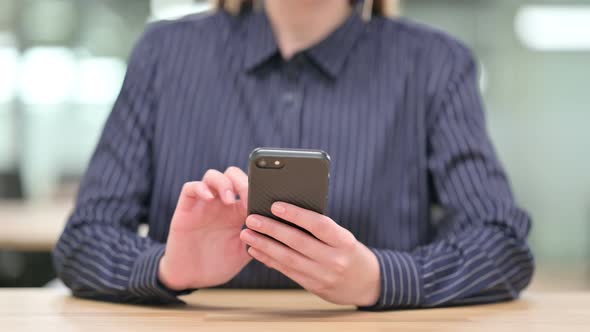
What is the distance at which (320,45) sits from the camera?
5.24 feet

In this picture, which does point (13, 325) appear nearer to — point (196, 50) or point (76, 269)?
point (76, 269)

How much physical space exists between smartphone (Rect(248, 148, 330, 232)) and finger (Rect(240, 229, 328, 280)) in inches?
2.6

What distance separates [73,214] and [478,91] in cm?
86

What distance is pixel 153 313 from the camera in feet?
3.89

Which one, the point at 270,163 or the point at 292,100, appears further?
the point at 292,100

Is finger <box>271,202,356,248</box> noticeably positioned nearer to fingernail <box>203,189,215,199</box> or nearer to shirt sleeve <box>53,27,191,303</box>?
fingernail <box>203,189,215,199</box>

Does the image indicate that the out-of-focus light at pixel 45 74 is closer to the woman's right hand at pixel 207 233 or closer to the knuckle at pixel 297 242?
the woman's right hand at pixel 207 233

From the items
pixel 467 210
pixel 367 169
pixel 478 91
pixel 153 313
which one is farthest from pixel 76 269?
pixel 478 91

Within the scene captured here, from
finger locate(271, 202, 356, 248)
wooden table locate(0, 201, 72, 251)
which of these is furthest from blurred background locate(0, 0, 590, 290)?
finger locate(271, 202, 356, 248)

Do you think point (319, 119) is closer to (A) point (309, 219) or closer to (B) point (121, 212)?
(B) point (121, 212)

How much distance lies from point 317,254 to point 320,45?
628mm

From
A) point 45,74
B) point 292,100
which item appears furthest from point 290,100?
point 45,74

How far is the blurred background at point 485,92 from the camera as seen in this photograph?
248 inches

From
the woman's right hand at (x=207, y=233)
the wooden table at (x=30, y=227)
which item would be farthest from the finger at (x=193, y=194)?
the wooden table at (x=30, y=227)
